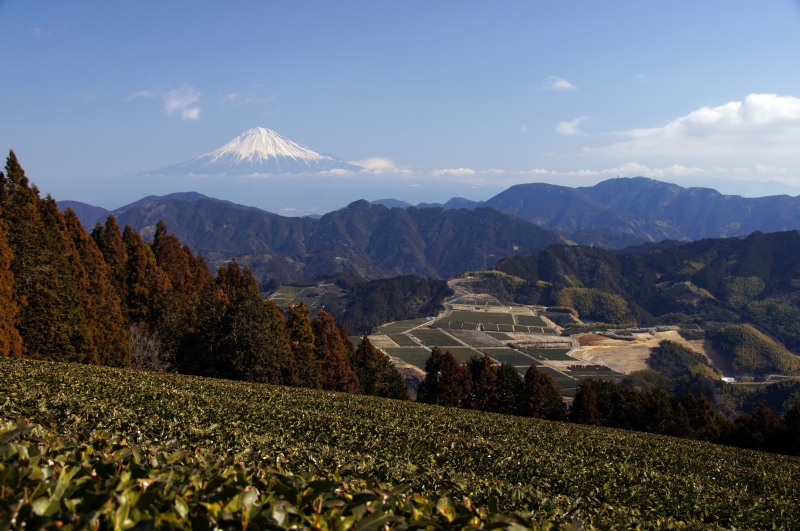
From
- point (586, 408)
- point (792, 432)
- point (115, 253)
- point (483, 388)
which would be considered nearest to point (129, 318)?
point (115, 253)

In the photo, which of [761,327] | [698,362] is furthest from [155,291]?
[761,327]

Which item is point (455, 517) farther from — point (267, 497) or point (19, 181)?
point (19, 181)

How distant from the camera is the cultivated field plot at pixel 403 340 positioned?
102 meters

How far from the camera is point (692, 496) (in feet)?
26.4

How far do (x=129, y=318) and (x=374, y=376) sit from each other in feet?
58.9

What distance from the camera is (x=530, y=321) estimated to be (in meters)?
131

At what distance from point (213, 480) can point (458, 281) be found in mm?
178250

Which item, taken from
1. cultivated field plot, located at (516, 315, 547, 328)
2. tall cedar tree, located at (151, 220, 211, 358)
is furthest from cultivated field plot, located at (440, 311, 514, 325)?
tall cedar tree, located at (151, 220, 211, 358)

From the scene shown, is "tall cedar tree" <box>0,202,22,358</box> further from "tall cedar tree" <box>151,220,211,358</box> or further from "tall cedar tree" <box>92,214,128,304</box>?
"tall cedar tree" <box>92,214,128,304</box>

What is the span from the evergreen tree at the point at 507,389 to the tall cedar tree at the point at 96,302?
24818mm

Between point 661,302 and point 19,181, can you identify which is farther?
point 661,302

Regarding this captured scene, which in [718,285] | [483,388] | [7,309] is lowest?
[718,285]

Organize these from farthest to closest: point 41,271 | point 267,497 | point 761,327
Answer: point 761,327 < point 41,271 < point 267,497

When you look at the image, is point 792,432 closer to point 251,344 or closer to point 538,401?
point 538,401
